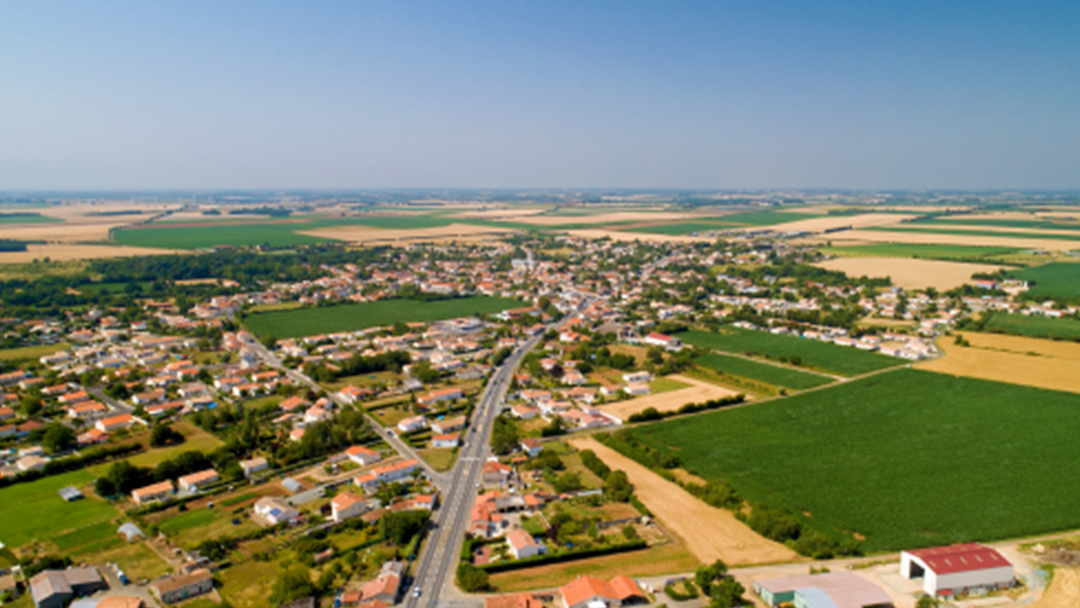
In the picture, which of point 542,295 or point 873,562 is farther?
point 542,295

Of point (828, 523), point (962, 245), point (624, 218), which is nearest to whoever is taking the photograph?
point (828, 523)

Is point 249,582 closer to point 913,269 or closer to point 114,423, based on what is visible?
point 114,423

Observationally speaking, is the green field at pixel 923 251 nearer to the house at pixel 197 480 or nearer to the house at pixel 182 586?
the house at pixel 197 480

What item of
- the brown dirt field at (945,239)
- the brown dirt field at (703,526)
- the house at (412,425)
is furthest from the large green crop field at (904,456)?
the brown dirt field at (945,239)

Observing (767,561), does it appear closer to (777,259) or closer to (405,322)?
(405,322)

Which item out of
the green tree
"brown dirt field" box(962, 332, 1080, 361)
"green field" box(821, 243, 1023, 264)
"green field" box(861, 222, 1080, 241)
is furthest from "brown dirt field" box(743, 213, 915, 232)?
the green tree

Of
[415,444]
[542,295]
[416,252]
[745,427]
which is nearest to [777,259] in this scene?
[542,295]
